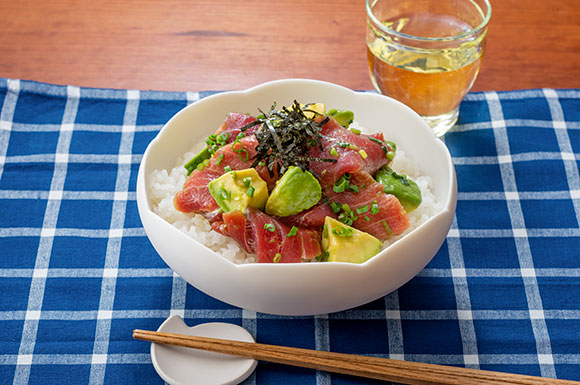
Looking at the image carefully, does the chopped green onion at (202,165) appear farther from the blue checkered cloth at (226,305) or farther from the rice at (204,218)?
the blue checkered cloth at (226,305)

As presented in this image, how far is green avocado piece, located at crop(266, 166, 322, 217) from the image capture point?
166 cm

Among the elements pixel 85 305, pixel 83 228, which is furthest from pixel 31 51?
pixel 85 305

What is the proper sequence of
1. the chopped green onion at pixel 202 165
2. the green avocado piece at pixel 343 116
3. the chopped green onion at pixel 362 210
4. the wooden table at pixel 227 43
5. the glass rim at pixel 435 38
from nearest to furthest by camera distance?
the chopped green onion at pixel 362 210 < the chopped green onion at pixel 202 165 < the green avocado piece at pixel 343 116 < the glass rim at pixel 435 38 < the wooden table at pixel 227 43

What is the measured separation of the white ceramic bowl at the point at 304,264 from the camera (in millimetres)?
1582

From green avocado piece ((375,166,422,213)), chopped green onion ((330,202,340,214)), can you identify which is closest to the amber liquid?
green avocado piece ((375,166,422,213))

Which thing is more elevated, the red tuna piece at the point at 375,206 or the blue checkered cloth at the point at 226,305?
the red tuna piece at the point at 375,206

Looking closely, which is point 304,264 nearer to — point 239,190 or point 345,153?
point 239,190

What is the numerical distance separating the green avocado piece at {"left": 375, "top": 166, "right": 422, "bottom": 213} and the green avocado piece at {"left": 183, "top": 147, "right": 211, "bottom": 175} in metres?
0.51

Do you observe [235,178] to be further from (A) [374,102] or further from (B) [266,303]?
(A) [374,102]

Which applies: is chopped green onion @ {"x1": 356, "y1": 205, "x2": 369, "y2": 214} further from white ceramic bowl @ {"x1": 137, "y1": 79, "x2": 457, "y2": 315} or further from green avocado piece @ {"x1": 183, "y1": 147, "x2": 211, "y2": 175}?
green avocado piece @ {"x1": 183, "y1": 147, "x2": 211, "y2": 175}

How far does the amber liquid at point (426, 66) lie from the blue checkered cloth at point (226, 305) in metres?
0.18

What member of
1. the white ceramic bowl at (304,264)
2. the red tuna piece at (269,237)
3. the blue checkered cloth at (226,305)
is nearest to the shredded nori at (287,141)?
the red tuna piece at (269,237)

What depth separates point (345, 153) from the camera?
5.84 ft

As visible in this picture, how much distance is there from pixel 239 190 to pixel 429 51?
36.4 inches
